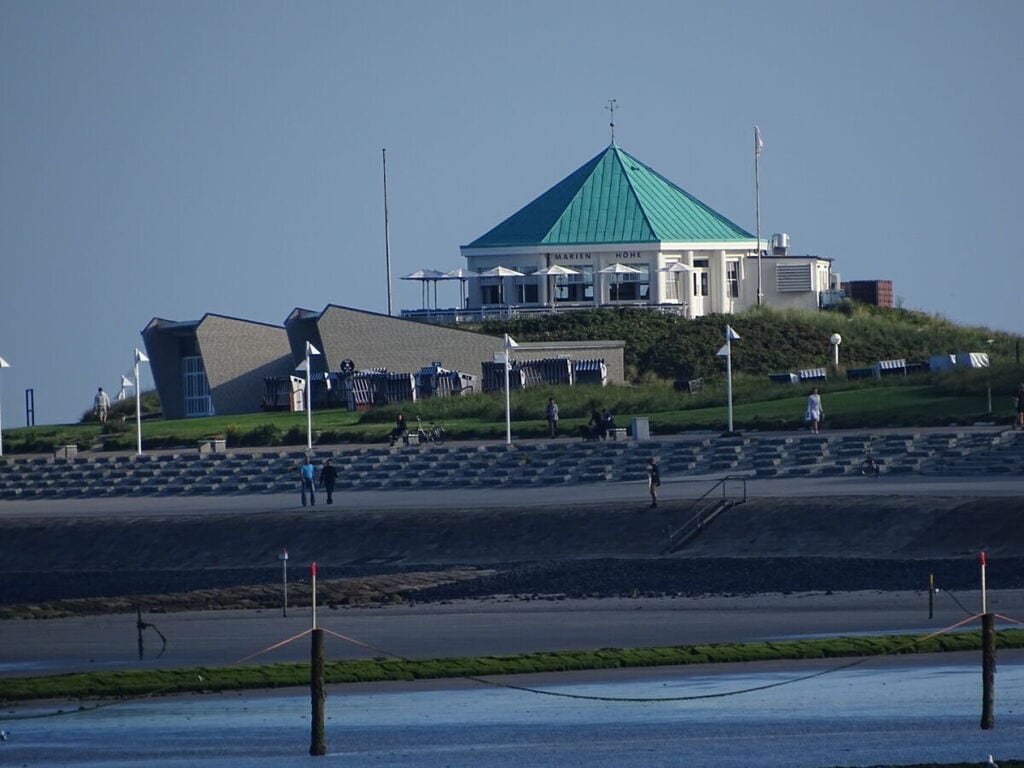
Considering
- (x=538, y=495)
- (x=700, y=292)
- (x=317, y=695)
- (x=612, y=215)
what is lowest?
(x=317, y=695)

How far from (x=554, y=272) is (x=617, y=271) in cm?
236

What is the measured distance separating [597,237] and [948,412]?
3006cm

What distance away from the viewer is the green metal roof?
7444 cm

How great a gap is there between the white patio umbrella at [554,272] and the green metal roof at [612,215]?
1.18 metres

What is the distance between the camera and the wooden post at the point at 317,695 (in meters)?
17.7

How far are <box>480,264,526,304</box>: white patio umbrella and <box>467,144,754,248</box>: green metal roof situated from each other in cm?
154

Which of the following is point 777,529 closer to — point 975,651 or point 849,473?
point 849,473

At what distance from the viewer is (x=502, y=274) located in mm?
72250

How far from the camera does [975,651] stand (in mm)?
23047

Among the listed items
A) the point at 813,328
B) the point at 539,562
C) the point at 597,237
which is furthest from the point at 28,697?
the point at 597,237

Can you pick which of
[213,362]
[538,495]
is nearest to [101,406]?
[213,362]

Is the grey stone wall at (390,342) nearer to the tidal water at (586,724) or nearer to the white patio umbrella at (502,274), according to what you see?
the white patio umbrella at (502,274)

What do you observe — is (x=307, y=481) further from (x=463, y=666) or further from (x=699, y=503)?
Result: (x=463, y=666)

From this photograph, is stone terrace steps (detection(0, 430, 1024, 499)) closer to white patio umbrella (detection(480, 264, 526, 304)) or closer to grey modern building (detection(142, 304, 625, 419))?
grey modern building (detection(142, 304, 625, 419))
